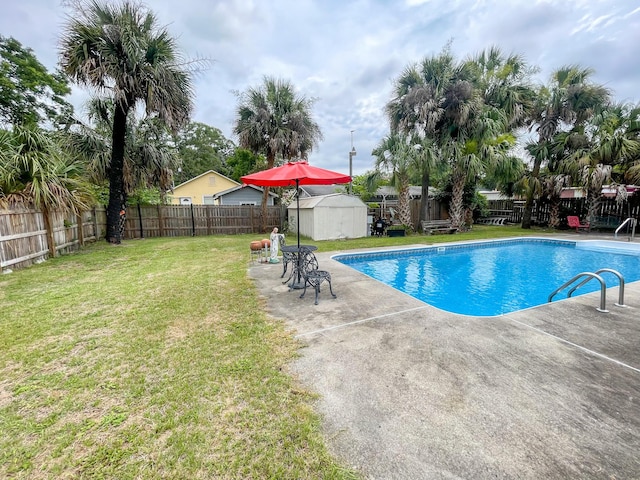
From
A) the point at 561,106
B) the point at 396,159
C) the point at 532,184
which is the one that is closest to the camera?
the point at 396,159

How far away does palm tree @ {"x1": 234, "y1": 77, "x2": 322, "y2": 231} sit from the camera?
13.6 metres

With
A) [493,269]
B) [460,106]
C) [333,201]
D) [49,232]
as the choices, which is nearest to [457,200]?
[460,106]

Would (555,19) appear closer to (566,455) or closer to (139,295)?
(566,455)

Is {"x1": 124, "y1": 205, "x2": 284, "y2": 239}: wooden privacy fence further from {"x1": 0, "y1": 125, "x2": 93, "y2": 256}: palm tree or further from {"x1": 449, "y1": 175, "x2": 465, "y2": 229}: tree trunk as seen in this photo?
{"x1": 449, "y1": 175, "x2": 465, "y2": 229}: tree trunk

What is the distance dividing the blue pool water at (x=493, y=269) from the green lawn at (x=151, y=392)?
4.16 metres

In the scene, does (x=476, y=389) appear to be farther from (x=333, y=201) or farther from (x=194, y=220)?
(x=194, y=220)

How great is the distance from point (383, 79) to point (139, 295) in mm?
14164

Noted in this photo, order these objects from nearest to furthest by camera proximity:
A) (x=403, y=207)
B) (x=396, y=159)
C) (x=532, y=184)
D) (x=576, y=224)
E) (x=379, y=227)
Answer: (x=396, y=159)
(x=379, y=227)
(x=403, y=207)
(x=576, y=224)
(x=532, y=184)

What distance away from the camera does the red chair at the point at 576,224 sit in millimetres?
14623

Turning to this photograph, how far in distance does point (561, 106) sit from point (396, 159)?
32.3 ft

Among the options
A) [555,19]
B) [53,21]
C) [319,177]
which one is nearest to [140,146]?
[53,21]

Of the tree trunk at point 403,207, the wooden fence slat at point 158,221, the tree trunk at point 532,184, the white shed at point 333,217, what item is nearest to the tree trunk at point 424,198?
the wooden fence slat at point 158,221

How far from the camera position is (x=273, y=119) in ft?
45.6

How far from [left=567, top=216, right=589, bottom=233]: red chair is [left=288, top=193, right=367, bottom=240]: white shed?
38.3 feet
